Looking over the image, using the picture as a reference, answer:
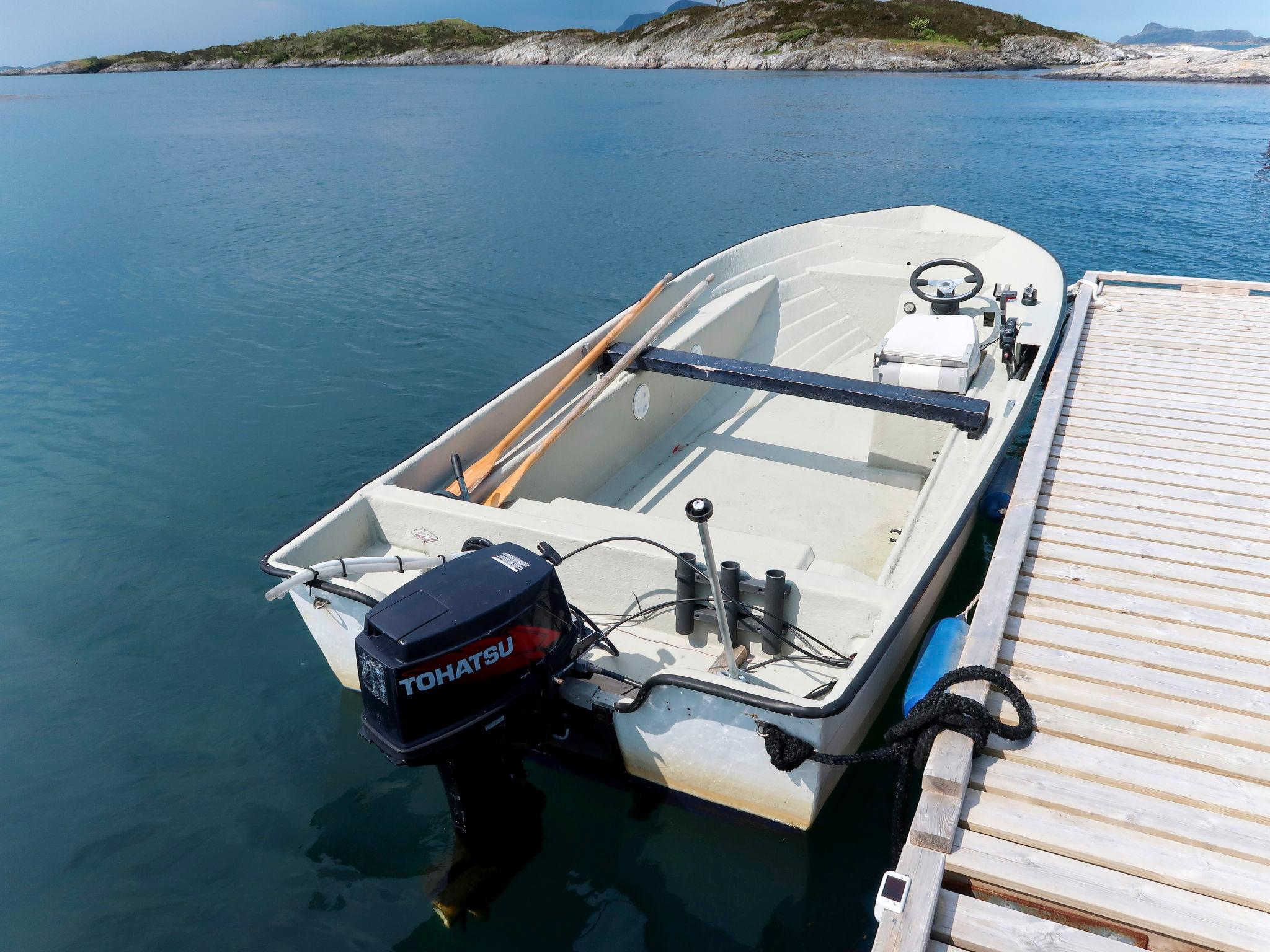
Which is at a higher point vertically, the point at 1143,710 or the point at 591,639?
the point at 1143,710

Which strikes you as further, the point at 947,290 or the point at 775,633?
the point at 947,290

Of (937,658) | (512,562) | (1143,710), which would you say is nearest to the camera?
(1143,710)

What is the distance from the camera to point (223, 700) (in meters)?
4.30

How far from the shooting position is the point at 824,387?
4766 millimetres

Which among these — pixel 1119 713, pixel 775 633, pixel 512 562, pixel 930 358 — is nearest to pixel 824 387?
pixel 930 358

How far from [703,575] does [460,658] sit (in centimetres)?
123

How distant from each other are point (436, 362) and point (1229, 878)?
8074 mm

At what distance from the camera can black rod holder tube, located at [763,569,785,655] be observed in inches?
128

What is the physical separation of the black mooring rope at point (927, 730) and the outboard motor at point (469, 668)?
83 cm

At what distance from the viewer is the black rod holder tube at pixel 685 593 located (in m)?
→ 3.42

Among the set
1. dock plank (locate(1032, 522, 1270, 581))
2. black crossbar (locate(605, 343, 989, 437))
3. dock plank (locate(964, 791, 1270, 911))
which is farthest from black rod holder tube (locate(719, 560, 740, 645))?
black crossbar (locate(605, 343, 989, 437))

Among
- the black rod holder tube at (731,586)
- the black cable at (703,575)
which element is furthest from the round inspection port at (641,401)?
the black rod holder tube at (731,586)

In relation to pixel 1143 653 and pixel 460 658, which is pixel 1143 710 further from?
pixel 460 658

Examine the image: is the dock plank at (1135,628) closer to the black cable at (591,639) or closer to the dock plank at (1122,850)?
the dock plank at (1122,850)
